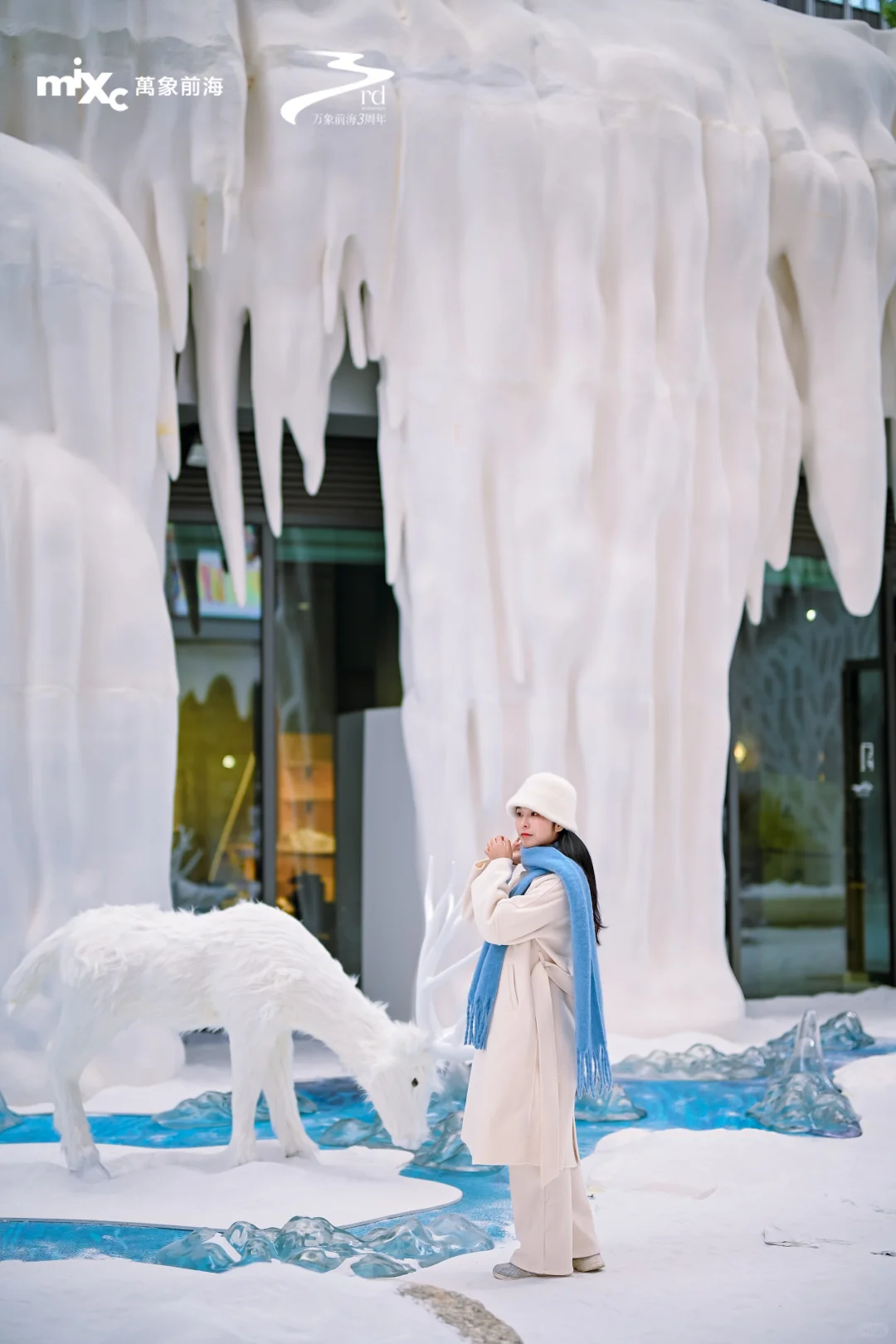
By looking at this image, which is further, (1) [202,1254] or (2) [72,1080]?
(2) [72,1080]

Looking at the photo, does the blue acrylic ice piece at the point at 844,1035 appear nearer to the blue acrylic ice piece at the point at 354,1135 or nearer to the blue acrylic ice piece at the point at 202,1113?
the blue acrylic ice piece at the point at 354,1135

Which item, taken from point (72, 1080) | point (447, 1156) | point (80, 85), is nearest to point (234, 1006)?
point (72, 1080)

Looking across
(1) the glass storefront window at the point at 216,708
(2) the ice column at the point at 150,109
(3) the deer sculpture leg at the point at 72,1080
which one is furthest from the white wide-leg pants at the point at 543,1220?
(1) the glass storefront window at the point at 216,708

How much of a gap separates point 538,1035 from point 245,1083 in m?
1.35

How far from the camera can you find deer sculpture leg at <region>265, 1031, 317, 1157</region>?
14.3 ft

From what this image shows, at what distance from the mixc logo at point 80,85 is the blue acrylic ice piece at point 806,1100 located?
14.9ft

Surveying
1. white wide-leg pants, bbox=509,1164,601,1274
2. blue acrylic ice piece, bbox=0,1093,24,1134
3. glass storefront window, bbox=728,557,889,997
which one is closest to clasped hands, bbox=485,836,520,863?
white wide-leg pants, bbox=509,1164,601,1274

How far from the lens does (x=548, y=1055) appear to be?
3188 mm

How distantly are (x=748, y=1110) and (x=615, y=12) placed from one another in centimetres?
493

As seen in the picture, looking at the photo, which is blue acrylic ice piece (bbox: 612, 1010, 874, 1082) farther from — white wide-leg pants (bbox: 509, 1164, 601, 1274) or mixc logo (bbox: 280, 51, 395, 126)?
mixc logo (bbox: 280, 51, 395, 126)

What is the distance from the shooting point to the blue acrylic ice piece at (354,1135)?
4.76 metres

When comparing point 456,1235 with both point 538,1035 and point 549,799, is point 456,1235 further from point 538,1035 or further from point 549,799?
point 549,799

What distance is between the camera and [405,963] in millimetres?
6902

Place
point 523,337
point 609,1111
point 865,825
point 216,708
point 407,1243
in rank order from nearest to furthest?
point 407,1243
point 609,1111
point 523,337
point 216,708
point 865,825
